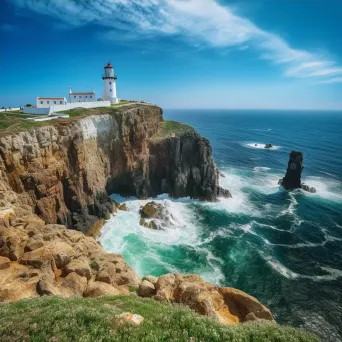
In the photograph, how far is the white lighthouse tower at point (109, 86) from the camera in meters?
74.4

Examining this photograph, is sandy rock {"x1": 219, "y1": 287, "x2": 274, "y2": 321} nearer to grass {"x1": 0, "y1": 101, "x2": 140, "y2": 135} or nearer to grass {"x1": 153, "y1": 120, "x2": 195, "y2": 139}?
grass {"x1": 0, "y1": 101, "x2": 140, "y2": 135}

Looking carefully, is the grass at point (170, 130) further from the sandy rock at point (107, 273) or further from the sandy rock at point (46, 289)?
the sandy rock at point (46, 289)

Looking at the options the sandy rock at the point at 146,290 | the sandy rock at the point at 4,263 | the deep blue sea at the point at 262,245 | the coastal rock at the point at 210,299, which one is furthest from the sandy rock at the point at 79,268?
the deep blue sea at the point at 262,245

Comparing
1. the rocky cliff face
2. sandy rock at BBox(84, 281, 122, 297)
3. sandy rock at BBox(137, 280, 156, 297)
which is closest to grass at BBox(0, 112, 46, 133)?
the rocky cliff face

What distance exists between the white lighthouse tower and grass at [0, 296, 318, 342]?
2670 inches

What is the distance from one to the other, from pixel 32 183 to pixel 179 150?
122ft

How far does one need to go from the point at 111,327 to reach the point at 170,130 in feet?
208

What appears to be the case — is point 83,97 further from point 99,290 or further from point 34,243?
point 99,290

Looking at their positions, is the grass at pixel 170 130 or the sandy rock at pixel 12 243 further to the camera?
the grass at pixel 170 130

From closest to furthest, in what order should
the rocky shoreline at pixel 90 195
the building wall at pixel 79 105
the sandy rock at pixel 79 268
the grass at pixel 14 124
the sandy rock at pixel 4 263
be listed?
the rocky shoreline at pixel 90 195 < the sandy rock at pixel 4 263 < the sandy rock at pixel 79 268 < the grass at pixel 14 124 < the building wall at pixel 79 105

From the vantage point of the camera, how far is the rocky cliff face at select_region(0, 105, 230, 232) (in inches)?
1393

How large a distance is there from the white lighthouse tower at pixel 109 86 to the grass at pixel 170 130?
16.2m

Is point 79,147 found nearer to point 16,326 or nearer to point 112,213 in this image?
point 112,213

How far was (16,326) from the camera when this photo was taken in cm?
1095
